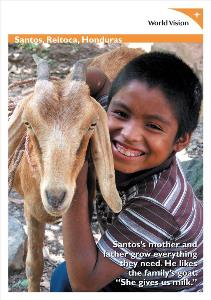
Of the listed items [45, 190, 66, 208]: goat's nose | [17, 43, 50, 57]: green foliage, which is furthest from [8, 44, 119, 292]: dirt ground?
[45, 190, 66, 208]: goat's nose

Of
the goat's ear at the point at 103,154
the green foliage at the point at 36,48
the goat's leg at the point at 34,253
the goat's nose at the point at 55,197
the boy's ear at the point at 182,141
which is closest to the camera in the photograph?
the goat's nose at the point at 55,197

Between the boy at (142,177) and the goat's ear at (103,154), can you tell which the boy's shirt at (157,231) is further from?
the goat's ear at (103,154)

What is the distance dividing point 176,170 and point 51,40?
0.76 meters

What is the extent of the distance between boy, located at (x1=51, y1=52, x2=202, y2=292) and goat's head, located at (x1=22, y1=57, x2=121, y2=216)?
12cm

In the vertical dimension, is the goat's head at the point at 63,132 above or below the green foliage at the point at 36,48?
below

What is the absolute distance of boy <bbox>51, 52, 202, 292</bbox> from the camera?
5.67 ft

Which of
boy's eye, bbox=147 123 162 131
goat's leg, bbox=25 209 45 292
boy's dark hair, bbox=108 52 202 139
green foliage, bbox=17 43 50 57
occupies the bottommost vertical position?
goat's leg, bbox=25 209 45 292

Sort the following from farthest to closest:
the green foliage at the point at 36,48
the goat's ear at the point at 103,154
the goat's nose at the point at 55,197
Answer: the green foliage at the point at 36,48 → the goat's ear at the point at 103,154 → the goat's nose at the point at 55,197

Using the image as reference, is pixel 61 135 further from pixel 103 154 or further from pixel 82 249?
pixel 82 249

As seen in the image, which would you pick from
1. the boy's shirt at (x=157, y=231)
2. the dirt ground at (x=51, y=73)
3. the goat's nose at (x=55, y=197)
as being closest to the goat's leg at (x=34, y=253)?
the dirt ground at (x=51, y=73)

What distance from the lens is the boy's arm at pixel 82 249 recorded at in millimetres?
1712

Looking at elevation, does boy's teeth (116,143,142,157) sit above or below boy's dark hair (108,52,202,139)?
below

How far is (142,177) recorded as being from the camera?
6.05 ft

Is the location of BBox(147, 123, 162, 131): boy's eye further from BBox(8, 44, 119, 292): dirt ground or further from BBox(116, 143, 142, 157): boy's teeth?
BBox(8, 44, 119, 292): dirt ground
